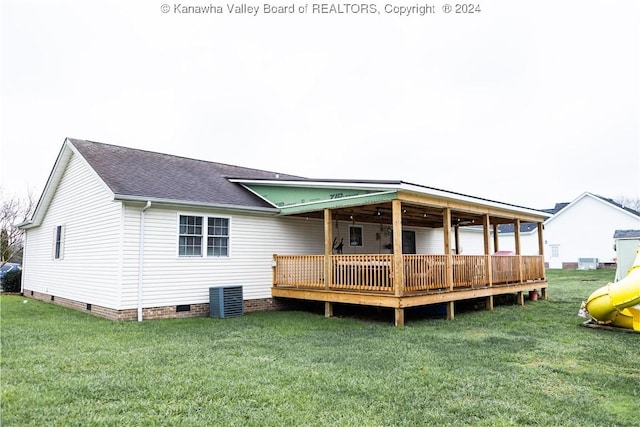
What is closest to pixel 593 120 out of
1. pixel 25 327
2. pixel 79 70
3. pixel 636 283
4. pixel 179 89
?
pixel 636 283

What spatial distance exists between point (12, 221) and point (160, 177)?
887 inches

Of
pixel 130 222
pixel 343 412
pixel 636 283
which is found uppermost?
pixel 130 222

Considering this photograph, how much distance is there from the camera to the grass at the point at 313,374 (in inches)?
154

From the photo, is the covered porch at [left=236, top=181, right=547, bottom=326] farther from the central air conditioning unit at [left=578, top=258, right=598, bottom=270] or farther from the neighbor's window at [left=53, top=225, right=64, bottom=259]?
the central air conditioning unit at [left=578, top=258, right=598, bottom=270]

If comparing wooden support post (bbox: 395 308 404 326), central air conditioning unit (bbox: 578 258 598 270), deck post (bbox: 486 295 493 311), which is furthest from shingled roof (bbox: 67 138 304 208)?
central air conditioning unit (bbox: 578 258 598 270)

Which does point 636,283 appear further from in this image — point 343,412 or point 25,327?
point 25,327

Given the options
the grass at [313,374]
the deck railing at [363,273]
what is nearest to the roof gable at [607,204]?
the grass at [313,374]

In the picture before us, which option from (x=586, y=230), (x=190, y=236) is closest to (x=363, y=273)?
(x=190, y=236)

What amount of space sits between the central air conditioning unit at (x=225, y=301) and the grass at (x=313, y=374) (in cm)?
102

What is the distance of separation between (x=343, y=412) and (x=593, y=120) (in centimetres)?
2078

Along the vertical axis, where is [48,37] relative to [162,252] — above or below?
above

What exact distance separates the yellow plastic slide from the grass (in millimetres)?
407

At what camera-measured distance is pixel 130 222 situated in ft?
30.6

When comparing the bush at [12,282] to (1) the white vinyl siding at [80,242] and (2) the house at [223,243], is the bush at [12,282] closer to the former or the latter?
(1) the white vinyl siding at [80,242]
